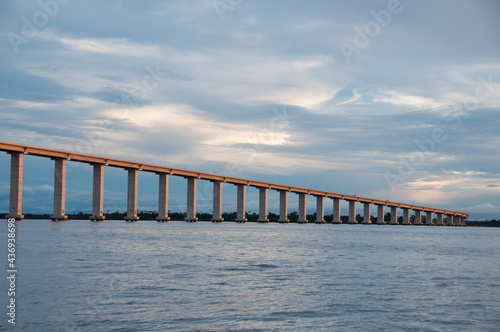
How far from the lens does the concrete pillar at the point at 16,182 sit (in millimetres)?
98750

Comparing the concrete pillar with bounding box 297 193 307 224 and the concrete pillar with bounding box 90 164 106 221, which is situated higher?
the concrete pillar with bounding box 90 164 106 221

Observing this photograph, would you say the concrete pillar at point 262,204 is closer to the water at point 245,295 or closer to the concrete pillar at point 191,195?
the concrete pillar at point 191,195

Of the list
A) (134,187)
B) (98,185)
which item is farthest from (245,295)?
(134,187)

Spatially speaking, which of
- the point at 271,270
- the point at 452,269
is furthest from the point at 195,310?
the point at 452,269

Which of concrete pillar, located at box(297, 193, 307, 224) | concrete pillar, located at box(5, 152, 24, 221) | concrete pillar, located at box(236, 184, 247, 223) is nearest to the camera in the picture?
concrete pillar, located at box(5, 152, 24, 221)

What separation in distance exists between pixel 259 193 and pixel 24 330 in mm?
155030

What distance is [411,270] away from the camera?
32344mm

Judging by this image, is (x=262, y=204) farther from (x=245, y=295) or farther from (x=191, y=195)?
(x=245, y=295)

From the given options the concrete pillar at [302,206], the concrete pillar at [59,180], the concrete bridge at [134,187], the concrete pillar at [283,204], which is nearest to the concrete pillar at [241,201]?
the concrete bridge at [134,187]

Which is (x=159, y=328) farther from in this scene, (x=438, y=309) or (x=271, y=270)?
(x=271, y=270)

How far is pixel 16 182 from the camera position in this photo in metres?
98.6

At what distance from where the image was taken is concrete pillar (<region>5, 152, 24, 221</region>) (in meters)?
98.8

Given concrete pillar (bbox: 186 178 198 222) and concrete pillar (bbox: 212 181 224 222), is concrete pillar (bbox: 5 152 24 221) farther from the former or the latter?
concrete pillar (bbox: 212 181 224 222)

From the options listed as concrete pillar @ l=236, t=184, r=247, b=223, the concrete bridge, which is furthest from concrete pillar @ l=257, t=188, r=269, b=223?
concrete pillar @ l=236, t=184, r=247, b=223
